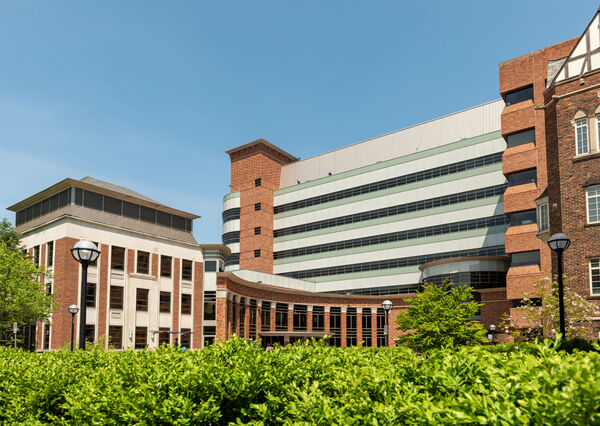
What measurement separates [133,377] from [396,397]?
16.5 ft

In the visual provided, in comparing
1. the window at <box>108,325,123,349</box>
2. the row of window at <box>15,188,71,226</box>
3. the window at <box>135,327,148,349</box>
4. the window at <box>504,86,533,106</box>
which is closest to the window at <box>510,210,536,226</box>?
the window at <box>504,86,533,106</box>

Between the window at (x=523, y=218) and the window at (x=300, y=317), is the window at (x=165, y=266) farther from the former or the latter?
the window at (x=523, y=218)

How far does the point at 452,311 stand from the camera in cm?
3244

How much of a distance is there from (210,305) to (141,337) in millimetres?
8650

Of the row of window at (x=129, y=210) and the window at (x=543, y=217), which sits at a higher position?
the row of window at (x=129, y=210)

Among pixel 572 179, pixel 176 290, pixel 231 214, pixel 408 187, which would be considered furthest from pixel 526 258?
pixel 231 214

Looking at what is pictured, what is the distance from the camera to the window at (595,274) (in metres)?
27.2

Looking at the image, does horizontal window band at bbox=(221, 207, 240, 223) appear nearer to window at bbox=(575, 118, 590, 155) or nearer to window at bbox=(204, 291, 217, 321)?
window at bbox=(204, 291, 217, 321)

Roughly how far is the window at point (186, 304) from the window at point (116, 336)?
24.7ft

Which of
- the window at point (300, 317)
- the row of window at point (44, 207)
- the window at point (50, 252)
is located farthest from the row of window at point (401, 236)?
the window at point (50, 252)

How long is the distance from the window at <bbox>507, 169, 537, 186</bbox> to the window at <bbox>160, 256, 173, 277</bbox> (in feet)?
119

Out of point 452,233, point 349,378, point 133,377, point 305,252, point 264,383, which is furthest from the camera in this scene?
point 305,252

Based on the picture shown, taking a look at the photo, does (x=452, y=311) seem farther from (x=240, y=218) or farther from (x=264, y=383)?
(x=240, y=218)

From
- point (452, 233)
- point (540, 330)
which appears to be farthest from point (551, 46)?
point (540, 330)
